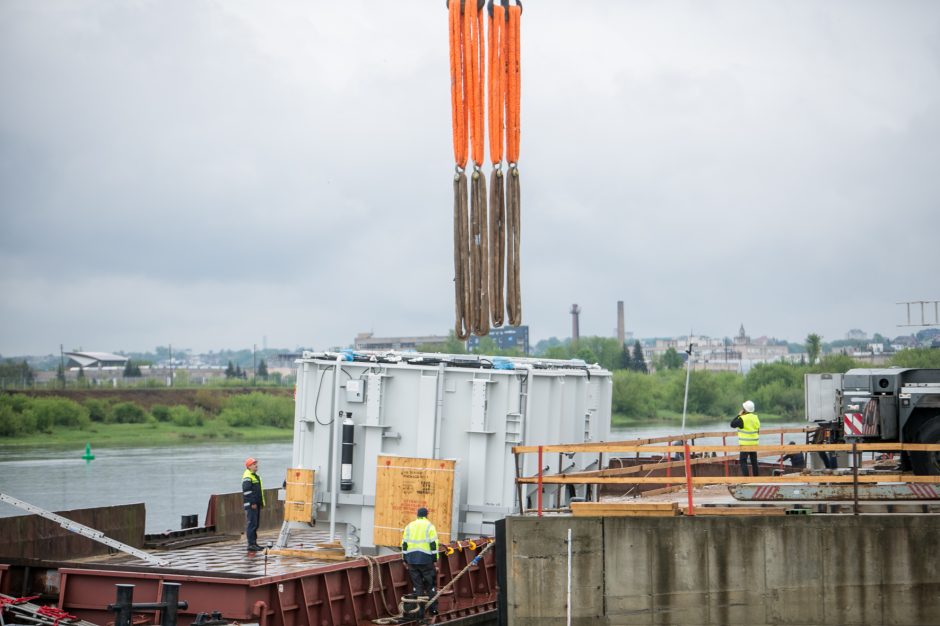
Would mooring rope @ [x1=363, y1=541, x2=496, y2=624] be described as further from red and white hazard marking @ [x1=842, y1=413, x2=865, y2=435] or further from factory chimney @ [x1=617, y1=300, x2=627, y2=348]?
factory chimney @ [x1=617, y1=300, x2=627, y2=348]

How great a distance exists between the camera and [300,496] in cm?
1800

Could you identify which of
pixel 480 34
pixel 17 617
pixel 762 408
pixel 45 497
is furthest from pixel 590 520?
pixel 762 408

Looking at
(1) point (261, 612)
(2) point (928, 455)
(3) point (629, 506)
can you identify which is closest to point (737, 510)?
(3) point (629, 506)

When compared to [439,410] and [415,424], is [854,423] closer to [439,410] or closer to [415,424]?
[439,410]

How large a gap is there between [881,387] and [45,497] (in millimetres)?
35022

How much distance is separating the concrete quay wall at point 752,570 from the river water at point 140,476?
2252cm

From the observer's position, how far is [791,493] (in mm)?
15398

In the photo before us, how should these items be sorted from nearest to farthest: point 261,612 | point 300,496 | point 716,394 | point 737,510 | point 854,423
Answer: point 261,612, point 737,510, point 300,496, point 854,423, point 716,394

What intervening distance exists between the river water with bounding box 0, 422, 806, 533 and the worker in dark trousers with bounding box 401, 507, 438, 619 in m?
20.6

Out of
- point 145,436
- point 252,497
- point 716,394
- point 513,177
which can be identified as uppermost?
point 513,177

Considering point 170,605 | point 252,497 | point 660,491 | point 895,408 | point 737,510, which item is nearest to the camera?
point 170,605

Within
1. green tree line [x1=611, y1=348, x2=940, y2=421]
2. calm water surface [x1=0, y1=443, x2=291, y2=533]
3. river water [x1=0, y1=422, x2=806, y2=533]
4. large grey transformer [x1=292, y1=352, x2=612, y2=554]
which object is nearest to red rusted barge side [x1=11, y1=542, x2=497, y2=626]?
large grey transformer [x1=292, y1=352, x2=612, y2=554]

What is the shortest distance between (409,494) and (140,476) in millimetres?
40522

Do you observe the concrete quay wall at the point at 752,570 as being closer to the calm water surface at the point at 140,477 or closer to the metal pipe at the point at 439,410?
the metal pipe at the point at 439,410
